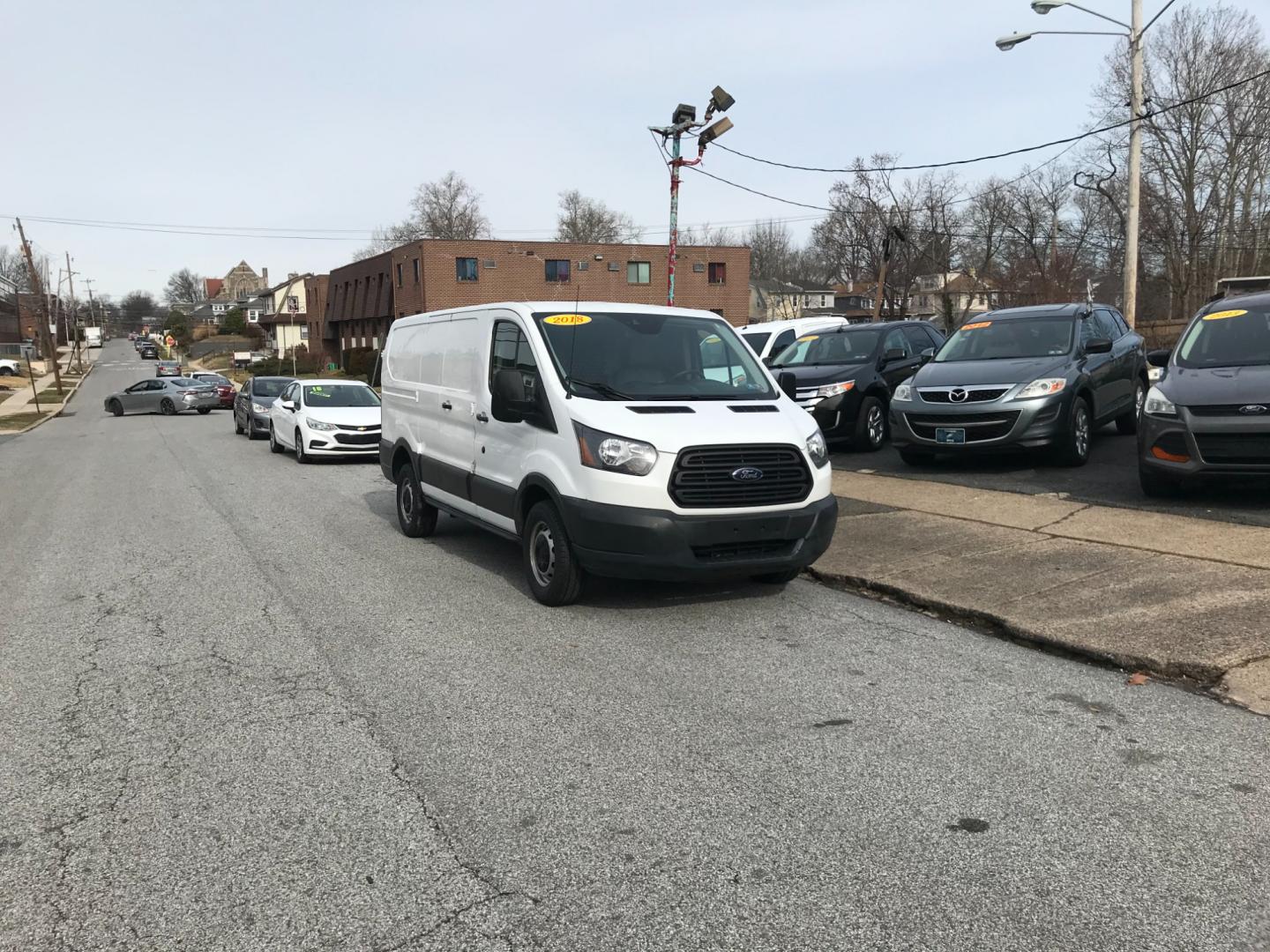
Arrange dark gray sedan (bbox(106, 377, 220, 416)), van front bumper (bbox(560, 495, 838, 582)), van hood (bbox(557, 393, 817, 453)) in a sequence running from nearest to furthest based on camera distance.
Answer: van front bumper (bbox(560, 495, 838, 582)), van hood (bbox(557, 393, 817, 453)), dark gray sedan (bbox(106, 377, 220, 416))

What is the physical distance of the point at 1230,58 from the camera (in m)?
41.4

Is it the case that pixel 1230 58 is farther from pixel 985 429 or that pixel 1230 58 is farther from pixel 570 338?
pixel 570 338

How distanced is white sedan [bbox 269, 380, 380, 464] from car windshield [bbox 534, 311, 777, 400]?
923cm

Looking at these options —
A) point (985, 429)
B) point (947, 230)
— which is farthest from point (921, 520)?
point (947, 230)

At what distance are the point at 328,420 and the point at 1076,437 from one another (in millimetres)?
11355

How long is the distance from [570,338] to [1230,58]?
4593 centimetres

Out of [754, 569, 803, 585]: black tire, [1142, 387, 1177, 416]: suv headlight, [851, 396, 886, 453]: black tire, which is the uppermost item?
[1142, 387, 1177, 416]: suv headlight

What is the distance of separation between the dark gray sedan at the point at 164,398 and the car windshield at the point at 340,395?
21.7 metres

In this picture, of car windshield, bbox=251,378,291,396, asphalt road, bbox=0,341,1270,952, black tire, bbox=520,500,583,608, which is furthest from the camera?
car windshield, bbox=251,378,291,396

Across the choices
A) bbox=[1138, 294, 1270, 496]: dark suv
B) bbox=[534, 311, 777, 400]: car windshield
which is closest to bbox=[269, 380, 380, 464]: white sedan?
bbox=[534, 311, 777, 400]: car windshield

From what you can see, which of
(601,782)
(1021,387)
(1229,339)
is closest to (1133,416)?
(1021,387)

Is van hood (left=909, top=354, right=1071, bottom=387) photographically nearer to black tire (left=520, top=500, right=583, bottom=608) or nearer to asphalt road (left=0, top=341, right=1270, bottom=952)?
asphalt road (left=0, top=341, right=1270, bottom=952)

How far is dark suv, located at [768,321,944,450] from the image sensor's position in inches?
514

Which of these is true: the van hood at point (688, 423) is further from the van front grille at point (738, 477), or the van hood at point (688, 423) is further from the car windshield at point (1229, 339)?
the car windshield at point (1229, 339)
